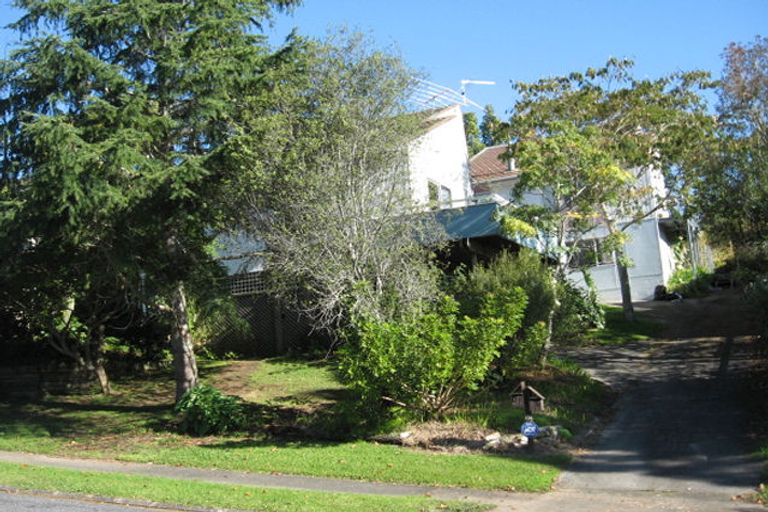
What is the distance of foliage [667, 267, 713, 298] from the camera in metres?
32.0

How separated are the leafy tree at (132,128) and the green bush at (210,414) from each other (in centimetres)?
124

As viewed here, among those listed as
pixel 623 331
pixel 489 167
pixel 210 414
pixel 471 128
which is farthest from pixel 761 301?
pixel 471 128

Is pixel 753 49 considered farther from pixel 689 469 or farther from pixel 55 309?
pixel 55 309

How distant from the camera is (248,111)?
533 inches

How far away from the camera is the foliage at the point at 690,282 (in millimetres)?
32000

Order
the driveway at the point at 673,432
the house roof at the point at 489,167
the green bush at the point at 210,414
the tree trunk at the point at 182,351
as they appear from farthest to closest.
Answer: the house roof at the point at 489,167 → the tree trunk at the point at 182,351 → the green bush at the point at 210,414 → the driveway at the point at 673,432

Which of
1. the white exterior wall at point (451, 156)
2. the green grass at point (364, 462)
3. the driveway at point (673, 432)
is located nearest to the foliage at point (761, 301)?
the driveway at point (673, 432)

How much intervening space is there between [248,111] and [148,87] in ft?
6.17

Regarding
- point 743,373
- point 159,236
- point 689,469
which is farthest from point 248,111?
point 743,373

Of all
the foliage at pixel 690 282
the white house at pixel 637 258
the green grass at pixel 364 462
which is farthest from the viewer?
the white house at pixel 637 258

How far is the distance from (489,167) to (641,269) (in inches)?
316

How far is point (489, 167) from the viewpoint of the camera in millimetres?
35156

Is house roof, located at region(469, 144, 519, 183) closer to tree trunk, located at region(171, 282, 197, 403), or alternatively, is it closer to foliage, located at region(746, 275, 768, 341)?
tree trunk, located at region(171, 282, 197, 403)

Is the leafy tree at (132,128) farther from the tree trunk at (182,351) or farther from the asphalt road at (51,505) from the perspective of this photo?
the asphalt road at (51,505)
